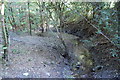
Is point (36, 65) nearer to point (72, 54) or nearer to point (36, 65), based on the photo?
point (36, 65)

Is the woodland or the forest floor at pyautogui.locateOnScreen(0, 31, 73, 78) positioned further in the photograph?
the forest floor at pyautogui.locateOnScreen(0, 31, 73, 78)

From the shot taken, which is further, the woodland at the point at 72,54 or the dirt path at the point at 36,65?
the dirt path at the point at 36,65

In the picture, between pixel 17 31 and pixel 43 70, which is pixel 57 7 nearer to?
pixel 43 70

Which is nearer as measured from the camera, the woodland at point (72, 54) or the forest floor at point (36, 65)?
the woodland at point (72, 54)

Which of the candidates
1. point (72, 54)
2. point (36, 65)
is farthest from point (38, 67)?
point (72, 54)

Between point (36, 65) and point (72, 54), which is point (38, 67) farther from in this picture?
point (72, 54)

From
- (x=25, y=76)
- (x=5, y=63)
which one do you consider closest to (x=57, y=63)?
(x=25, y=76)

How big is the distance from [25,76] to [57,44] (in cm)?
232

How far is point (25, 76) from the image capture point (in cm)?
256

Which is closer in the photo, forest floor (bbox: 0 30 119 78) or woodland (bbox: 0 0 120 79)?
woodland (bbox: 0 0 120 79)

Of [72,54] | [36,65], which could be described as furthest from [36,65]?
[72,54]

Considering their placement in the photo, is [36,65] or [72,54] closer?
[36,65]

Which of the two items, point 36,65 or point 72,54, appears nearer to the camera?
point 36,65

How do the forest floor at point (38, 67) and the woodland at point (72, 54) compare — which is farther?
the forest floor at point (38, 67)
